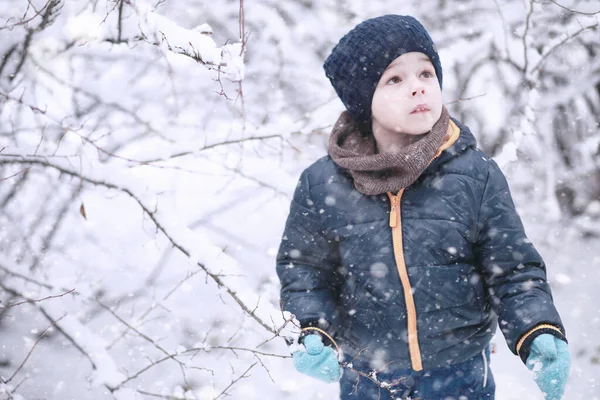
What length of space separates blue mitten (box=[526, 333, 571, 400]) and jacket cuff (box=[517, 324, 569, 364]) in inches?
0.4

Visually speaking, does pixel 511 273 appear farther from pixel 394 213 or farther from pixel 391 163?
pixel 391 163

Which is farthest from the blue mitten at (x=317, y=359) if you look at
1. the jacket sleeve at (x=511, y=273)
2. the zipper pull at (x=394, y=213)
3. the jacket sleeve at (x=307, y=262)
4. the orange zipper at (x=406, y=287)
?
the jacket sleeve at (x=511, y=273)

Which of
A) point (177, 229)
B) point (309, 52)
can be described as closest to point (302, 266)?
point (177, 229)

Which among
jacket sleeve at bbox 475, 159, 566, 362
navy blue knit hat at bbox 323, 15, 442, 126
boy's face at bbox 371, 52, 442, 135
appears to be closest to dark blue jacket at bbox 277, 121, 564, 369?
jacket sleeve at bbox 475, 159, 566, 362

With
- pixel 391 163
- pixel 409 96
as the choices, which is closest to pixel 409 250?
pixel 391 163

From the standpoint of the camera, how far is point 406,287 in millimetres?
1798

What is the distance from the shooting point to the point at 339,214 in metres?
1.93

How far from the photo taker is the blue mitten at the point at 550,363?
5.22 feet

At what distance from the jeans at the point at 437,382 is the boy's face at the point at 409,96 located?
0.81 m

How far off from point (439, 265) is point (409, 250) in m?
0.11

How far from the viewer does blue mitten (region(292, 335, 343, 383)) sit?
1.83 metres

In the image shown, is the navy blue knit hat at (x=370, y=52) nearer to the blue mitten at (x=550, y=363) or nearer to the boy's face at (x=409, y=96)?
the boy's face at (x=409, y=96)

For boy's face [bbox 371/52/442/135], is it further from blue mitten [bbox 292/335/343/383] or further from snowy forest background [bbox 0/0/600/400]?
blue mitten [bbox 292/335/343/383]

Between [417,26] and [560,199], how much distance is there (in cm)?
456
